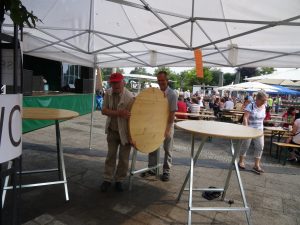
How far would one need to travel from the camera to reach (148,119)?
149 inches

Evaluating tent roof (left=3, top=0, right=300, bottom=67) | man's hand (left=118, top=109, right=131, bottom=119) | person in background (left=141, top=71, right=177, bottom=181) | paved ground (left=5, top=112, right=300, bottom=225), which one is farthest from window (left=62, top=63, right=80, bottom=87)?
man's hand (left=118, top=109, right=131, bottom=119)

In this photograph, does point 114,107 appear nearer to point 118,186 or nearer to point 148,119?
point 148,119

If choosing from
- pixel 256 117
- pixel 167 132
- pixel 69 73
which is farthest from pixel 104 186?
pixel 69 73

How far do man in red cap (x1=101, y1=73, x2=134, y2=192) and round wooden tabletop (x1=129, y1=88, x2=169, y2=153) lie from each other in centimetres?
26

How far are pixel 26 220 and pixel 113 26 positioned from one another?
3951 millimetres

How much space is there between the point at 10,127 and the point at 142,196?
265cm

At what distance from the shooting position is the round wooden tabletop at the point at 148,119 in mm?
3568

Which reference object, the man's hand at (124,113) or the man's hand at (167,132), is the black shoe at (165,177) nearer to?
the man's hand at (167,132)

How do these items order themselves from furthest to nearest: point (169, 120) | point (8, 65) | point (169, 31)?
point (169, 31) < point (169, 120) < point (8, 65)

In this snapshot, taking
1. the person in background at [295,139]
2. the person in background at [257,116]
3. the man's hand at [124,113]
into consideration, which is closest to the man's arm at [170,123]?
the man's hand at [124,113]

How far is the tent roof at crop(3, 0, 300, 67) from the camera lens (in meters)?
4.11

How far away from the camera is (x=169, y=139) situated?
471 cm

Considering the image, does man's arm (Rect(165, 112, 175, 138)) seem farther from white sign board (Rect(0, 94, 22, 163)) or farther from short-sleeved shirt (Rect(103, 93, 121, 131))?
white sign board (Rect(0, 94, 22, 163))

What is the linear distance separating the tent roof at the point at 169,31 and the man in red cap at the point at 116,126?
1.21m
